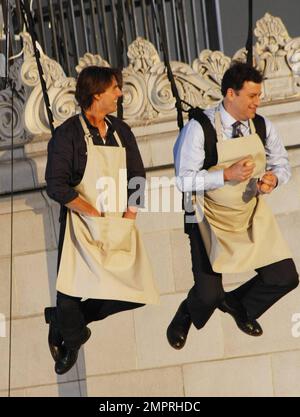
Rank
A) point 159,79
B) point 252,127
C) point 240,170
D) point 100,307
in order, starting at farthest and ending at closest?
point 159,79, point 100,307, point 252,127, point 240,170

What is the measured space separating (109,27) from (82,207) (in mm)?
2663

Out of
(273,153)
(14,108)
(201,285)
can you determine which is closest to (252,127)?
(273,153)

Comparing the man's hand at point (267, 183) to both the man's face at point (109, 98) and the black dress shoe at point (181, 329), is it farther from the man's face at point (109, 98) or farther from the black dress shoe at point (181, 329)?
the black dress shoe at point (181, 329)

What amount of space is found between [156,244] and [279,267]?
194cm

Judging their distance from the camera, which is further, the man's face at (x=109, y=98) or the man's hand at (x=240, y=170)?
the man's face at (x=109, y=98)

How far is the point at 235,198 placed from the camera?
9367 millimetres

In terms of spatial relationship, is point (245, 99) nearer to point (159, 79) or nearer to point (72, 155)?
point (72, 155)

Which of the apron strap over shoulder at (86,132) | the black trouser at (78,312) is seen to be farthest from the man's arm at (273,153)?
the black trouser at (78,312)

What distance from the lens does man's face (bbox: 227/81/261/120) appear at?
907 cm

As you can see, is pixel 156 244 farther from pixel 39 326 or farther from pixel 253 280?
pixel 253 280

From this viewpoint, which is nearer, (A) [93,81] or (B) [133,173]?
(A) [93,81]

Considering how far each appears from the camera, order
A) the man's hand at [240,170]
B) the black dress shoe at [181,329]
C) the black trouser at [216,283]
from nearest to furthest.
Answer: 1. the man's hand at [240,170]
2. the black trouser at [216,283]
3. the black dress shoe at [181,329]

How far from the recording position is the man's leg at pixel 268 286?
9.42 meters

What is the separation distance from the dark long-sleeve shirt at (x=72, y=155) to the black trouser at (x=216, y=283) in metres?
0.41
